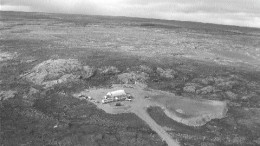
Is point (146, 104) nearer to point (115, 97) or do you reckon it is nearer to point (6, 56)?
point (115, 97)

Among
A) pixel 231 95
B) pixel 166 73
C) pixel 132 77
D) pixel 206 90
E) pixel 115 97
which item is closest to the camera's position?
pixel 115 97

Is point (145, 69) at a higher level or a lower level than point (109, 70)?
higher

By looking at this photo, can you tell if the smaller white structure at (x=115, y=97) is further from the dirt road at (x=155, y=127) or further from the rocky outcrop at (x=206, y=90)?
the rocky outcrop at (x=206, y=90)

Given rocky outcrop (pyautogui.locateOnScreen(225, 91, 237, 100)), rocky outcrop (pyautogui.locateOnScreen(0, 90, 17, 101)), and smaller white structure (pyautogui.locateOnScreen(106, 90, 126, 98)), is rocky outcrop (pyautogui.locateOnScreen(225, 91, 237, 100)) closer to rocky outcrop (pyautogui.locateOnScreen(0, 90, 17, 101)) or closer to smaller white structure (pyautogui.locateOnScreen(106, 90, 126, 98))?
smaller white structure (pyautogui.locateOnScreen(106, 90, 126, 98))

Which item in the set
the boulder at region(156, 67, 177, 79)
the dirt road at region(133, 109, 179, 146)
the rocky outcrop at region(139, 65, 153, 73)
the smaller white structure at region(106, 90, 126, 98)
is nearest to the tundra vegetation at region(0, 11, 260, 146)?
the boulder at region(156, 67, 177, 79)

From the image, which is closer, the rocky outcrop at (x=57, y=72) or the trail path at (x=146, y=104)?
the trail path at (x=146, y=104)

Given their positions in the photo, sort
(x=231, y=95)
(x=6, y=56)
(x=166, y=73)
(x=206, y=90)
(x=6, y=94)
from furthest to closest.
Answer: (x=6, y=56) < (x=166, y=73) < (x=206, y=90) < (x=231, y=95) < (x=6, y=94)

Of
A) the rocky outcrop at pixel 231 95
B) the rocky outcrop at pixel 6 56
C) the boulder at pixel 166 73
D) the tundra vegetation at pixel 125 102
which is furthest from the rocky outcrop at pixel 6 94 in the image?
the rocky outcrop at pixel 231 95

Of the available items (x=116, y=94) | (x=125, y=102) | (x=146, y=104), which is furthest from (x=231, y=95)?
(x=116, y=94)

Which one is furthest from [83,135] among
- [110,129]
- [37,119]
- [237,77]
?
[237,77]

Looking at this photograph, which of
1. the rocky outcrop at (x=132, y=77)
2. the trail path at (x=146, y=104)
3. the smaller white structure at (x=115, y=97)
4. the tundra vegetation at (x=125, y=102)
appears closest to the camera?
the tundra vegetation at (x=125, y=102)

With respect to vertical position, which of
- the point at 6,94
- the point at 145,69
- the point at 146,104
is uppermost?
the point at 145,69
